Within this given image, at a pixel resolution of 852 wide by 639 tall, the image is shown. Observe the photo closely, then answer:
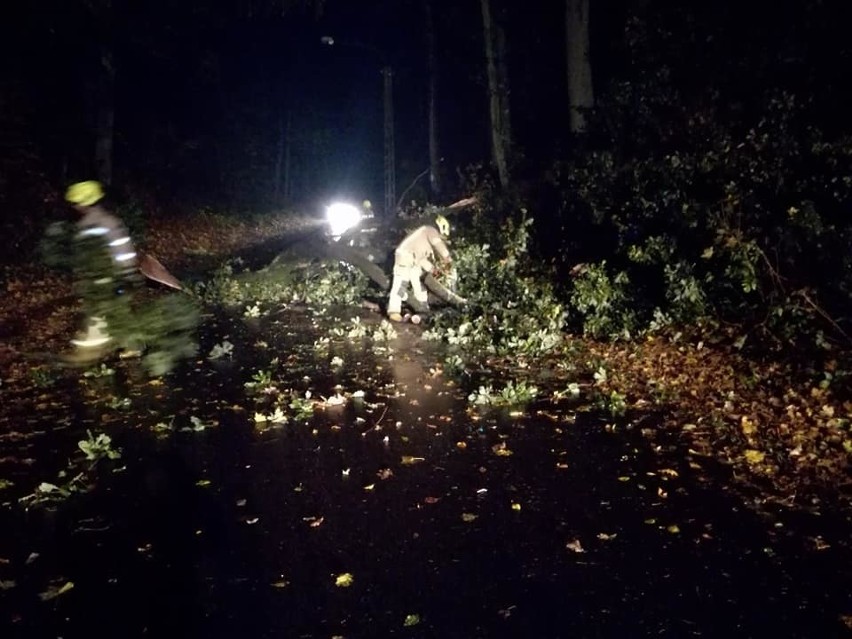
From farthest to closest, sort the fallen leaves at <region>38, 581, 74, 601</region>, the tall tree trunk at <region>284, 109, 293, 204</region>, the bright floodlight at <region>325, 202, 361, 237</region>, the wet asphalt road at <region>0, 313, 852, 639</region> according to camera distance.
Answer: the tall tree trunk at <region>284, 109, 293, 204</region>, the bright floodlight at <region>325, 202, 361, 237</region>, the fallen leaves at <region>38, 581, 74, 601</region>, the wet asphalt road at <region>0, 313, 852, 639</region>

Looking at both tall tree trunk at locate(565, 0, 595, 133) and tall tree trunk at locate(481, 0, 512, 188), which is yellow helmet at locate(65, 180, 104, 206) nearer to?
tall tree trunk at locate(565, 0, 595, 133)

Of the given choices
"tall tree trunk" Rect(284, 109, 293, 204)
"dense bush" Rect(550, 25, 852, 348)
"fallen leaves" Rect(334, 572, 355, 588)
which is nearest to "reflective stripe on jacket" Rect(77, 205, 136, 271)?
"fallen leaves" Rect(334, 572, 355, 588)

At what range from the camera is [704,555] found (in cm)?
457

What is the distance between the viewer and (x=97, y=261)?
19.4 ft

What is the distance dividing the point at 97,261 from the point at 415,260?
20.4ft

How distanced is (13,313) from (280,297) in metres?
4.77

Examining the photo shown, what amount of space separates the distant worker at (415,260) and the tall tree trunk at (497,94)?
7714 millimetres

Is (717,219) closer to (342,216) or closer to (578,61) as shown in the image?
(578,61)

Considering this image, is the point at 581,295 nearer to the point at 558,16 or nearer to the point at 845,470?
the point at 845,470

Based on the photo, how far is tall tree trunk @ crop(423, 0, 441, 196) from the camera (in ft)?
82.7

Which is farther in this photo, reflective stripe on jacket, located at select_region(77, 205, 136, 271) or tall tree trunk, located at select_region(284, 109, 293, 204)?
tall tree trunk, located at select_region(284, 109, 293, 204)

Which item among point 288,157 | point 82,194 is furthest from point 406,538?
point 288,157

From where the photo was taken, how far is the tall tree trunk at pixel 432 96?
2520 centimetres

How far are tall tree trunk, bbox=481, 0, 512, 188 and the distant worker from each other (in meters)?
7.71
